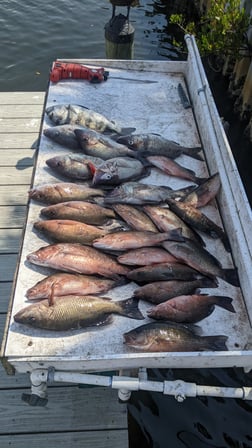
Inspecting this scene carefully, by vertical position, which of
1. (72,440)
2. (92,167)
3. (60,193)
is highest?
(92,167)

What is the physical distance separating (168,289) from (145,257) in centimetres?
33

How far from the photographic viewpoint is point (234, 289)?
3.29 metres

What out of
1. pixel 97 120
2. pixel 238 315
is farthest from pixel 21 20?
pixel 238 315

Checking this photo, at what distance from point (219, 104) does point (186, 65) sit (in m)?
3.49

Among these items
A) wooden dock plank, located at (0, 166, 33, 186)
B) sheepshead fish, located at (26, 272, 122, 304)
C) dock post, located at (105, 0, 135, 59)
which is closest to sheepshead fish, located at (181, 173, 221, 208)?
sheepshead fish, located at (26, 272, 122, 304)

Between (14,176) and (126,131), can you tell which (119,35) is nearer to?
(126,131)

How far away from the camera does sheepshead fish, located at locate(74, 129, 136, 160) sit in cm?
443

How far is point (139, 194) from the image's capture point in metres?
3.90

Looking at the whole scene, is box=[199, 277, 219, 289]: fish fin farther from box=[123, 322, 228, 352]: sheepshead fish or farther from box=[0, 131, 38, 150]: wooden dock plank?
box=[0, 131, 38, 150]: wooden dock plank

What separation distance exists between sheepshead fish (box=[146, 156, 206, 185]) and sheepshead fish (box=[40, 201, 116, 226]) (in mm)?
898

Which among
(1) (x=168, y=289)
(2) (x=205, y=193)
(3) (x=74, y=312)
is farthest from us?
(2) (x=205, y=193)

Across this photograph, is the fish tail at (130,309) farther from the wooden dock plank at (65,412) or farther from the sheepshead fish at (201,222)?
the wooden dock plank at (65,412)

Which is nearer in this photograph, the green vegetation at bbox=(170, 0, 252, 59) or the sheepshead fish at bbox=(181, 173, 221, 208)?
the sheepshead fish at bbox=(181, 173, 221, 208)

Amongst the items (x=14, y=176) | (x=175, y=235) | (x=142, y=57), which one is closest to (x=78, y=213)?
(x=175, y=235)
